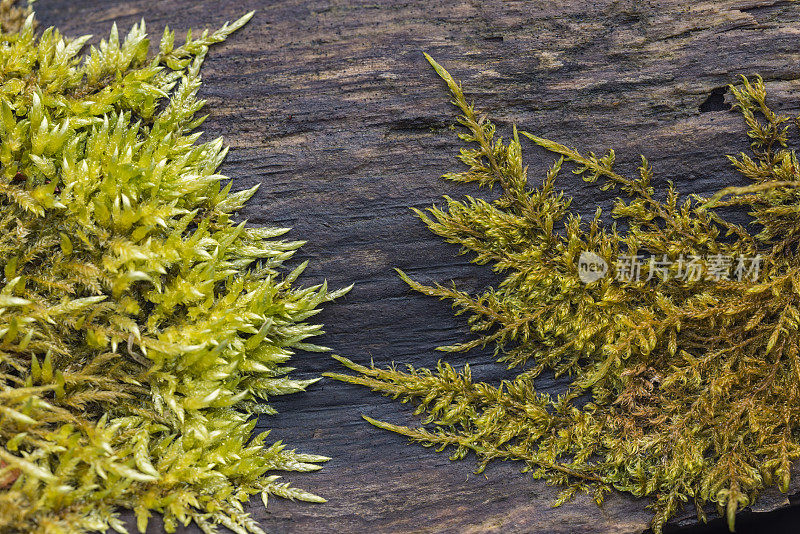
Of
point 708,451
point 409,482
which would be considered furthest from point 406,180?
point 708,451

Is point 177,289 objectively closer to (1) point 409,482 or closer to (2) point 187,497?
(2) point 187,497

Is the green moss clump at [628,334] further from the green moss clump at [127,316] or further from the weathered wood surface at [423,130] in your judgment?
the green moss clump at [127,316]

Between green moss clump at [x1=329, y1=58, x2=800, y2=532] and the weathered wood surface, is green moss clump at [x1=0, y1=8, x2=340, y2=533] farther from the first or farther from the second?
green moss clump at [x1=329, y1=58, x2=800, y2=532]

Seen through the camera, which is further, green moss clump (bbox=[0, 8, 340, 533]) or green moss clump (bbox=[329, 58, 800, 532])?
green moss clump (bbox=[329, 58, 800, 532])

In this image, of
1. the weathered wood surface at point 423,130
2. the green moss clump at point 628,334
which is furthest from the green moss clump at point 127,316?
the green moss clump at point 628,334

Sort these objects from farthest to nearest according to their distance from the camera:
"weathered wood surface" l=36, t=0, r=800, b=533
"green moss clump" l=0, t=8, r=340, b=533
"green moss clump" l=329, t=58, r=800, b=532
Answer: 1. "weathered wood surface" l=36, t=0, r=800, b=533
2. "green moss clump" l=329, t=58, r=800, b=532
3. "green moss clump" l=0, t=8, r=340, b=533

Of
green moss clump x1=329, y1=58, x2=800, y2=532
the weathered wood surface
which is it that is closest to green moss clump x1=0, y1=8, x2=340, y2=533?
the weathered wood surface

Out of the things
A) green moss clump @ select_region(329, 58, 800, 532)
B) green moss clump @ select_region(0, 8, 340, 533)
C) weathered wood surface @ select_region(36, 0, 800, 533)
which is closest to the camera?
green moss clump @ select_region(0, 8, 340, 533)
